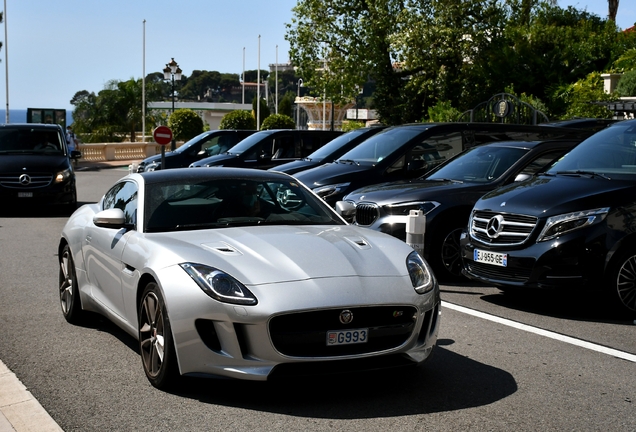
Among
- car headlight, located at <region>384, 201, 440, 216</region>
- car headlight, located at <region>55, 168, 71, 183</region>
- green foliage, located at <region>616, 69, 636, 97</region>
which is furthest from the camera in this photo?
green foliage, located at <region>616, 69, 636, 97</region>

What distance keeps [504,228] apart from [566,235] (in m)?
0.69

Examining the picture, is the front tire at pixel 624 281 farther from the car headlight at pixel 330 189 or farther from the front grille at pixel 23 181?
the front grille at pixel 23 181

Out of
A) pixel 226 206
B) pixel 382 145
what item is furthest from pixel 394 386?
pixel 382 145

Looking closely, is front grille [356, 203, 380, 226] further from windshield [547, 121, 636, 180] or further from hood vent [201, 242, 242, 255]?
hood vent [201, 242, 242, 255]

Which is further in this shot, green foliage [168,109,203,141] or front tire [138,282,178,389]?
green foliage [168,109,203,141]

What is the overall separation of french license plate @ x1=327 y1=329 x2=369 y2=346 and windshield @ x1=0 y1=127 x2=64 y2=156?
15610 millimetres

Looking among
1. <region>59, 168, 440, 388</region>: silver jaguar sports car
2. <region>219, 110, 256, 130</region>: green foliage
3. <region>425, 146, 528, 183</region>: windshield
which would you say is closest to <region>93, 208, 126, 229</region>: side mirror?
<region>59, 168, 440, 388</region>: silver jaguar sports car

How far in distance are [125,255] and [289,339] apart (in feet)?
5.35

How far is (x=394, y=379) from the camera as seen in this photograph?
5926mm

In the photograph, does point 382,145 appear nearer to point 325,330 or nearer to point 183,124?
point 325,330

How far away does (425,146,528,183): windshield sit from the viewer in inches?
432

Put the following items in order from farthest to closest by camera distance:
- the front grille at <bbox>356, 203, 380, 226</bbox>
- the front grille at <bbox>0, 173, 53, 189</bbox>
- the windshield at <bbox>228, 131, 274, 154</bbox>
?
the windshield at <bbox>228, 131, 274, 154</bbox> → the front grille at <bbox>0, 173, 53, 189</bbox> → the front grille at <bbox>356, 203, 380, 226</bbox>

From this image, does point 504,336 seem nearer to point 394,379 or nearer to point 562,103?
point 394,379

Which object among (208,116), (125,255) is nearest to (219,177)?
(125,255)
